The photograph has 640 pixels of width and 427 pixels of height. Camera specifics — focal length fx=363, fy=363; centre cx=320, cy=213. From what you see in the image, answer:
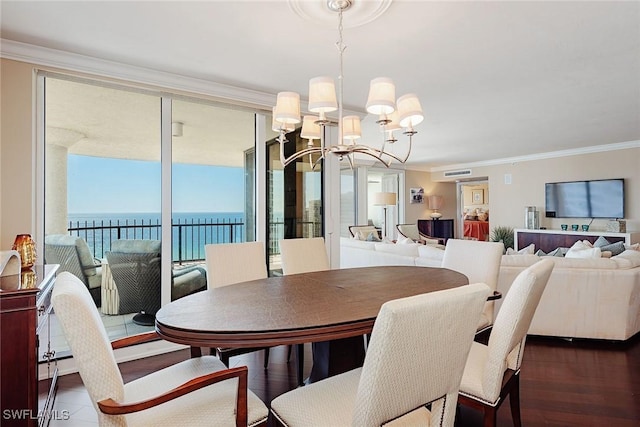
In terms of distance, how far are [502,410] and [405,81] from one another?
2.60m

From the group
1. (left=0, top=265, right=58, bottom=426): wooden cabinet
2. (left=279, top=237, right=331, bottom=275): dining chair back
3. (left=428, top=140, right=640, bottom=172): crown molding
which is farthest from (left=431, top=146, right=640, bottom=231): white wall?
(left=0, top=265, right=58, bottom=426): wooden cabinet

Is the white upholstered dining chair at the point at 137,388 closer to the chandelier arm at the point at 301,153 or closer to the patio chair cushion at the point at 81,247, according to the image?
the chandelier arm at the point at 301,153

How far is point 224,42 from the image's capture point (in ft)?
8.16

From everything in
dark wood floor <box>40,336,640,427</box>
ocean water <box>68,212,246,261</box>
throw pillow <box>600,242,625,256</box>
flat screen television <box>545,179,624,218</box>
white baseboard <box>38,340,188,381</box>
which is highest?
flat screen television <box>545,179,624,218</box>

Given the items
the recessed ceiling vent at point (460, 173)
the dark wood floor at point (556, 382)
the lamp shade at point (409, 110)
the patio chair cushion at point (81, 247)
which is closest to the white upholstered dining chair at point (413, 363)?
the dark wood floor at point (556, 382)

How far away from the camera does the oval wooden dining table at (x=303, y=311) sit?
140 centimetres

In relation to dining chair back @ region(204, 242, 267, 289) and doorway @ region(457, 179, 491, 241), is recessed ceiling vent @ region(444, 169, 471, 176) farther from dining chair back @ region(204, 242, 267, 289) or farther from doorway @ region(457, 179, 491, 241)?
dining chair back @ region(204, 242, 267, 289)

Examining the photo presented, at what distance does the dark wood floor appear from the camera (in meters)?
2.11

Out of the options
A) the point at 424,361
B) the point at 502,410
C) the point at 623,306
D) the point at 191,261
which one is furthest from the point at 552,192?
the point at 424,361

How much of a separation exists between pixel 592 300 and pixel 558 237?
424 centimetres

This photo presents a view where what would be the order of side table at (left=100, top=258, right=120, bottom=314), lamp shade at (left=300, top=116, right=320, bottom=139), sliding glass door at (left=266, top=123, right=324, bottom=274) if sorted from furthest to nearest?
Result: sliding glass door at (left=266, top=123, right=324, bottom=274) < side table at (left=100, top=258, right=120, bottom=314) < lamp shade at (left=300, top=116, right=320, bottom=139)

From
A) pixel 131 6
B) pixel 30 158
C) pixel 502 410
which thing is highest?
pixel 131 6

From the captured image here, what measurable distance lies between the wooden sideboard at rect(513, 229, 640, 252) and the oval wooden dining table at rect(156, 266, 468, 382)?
524 cm

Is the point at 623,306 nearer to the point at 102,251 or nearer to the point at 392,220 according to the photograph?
the point at 102,251
